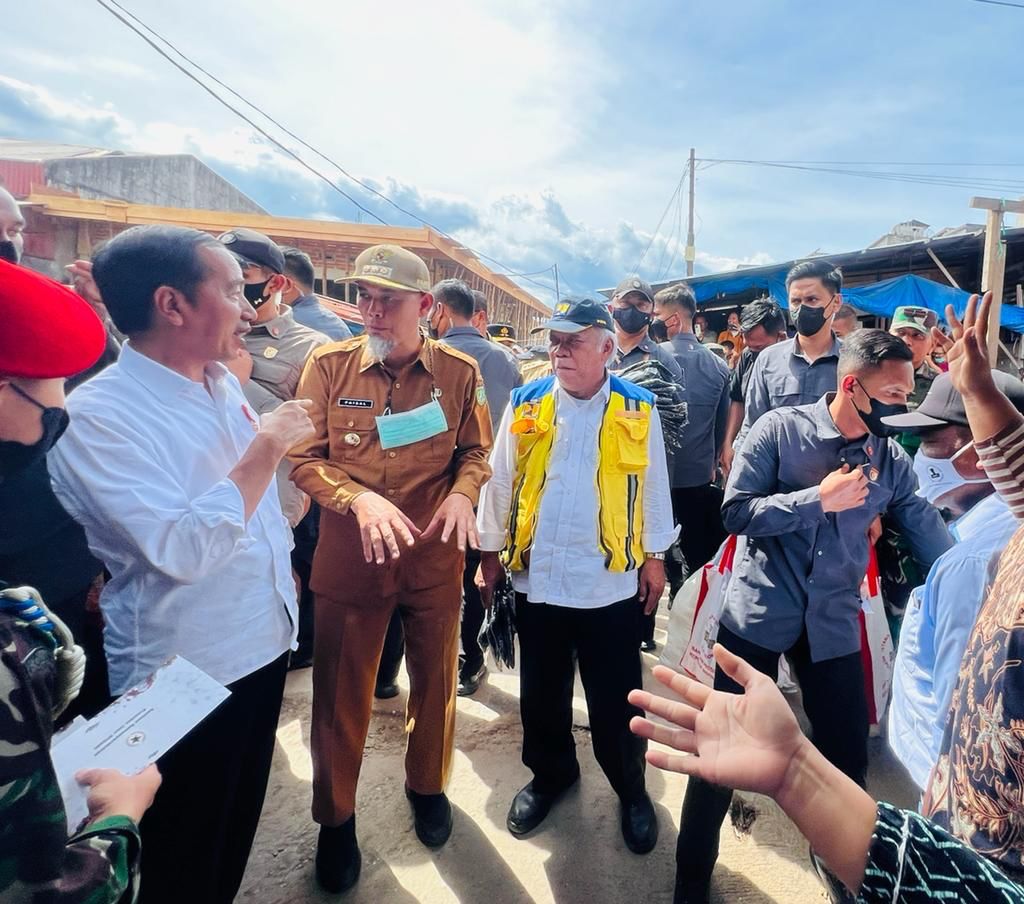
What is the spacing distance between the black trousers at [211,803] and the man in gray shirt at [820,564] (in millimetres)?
1354

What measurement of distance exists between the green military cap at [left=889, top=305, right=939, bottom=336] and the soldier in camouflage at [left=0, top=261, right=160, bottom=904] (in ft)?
15.9

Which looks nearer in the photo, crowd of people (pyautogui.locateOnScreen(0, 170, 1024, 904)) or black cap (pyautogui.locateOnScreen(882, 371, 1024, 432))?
crowd of people (pyautogui.locateOnScreen(0, 170, 1024, 904))

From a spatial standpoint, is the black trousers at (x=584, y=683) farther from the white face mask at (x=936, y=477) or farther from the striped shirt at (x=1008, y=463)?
the striped shirt at (x=1008, y=463)

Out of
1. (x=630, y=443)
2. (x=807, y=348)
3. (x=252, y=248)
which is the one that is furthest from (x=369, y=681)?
(x=807, y=348)

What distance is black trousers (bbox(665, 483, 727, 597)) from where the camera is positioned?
3916mm

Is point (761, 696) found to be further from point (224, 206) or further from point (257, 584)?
point (224, 206)

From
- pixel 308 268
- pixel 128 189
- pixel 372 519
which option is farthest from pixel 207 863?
pixel 128 189

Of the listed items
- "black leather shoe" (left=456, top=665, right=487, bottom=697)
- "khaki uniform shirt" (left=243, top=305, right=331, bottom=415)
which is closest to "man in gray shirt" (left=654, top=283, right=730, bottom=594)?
"black leather shoe" (left=456, top=665, right=487, bottom=697)

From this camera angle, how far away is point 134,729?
1.07 metres

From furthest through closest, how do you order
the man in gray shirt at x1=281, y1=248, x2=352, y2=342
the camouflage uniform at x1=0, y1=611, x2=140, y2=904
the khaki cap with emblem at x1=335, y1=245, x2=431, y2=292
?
the man in gray shirt at x1=281, y1=248, x2=352, y2=342 < the khaki cap with emblem at x1=335, y1=245, x2=431, y2=292 < the camouflage uniform at x1=0, y1=611, x2=140, y2=904

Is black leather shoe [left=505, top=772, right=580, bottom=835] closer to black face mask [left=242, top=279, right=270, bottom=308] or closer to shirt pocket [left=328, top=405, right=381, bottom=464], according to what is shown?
shirt pocket [left=328, top=405, right=381, bottom=464]

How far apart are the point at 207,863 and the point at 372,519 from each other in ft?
3.18

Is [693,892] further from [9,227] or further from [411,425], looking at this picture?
[9,227]

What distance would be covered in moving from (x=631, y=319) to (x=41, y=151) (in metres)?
30.4
